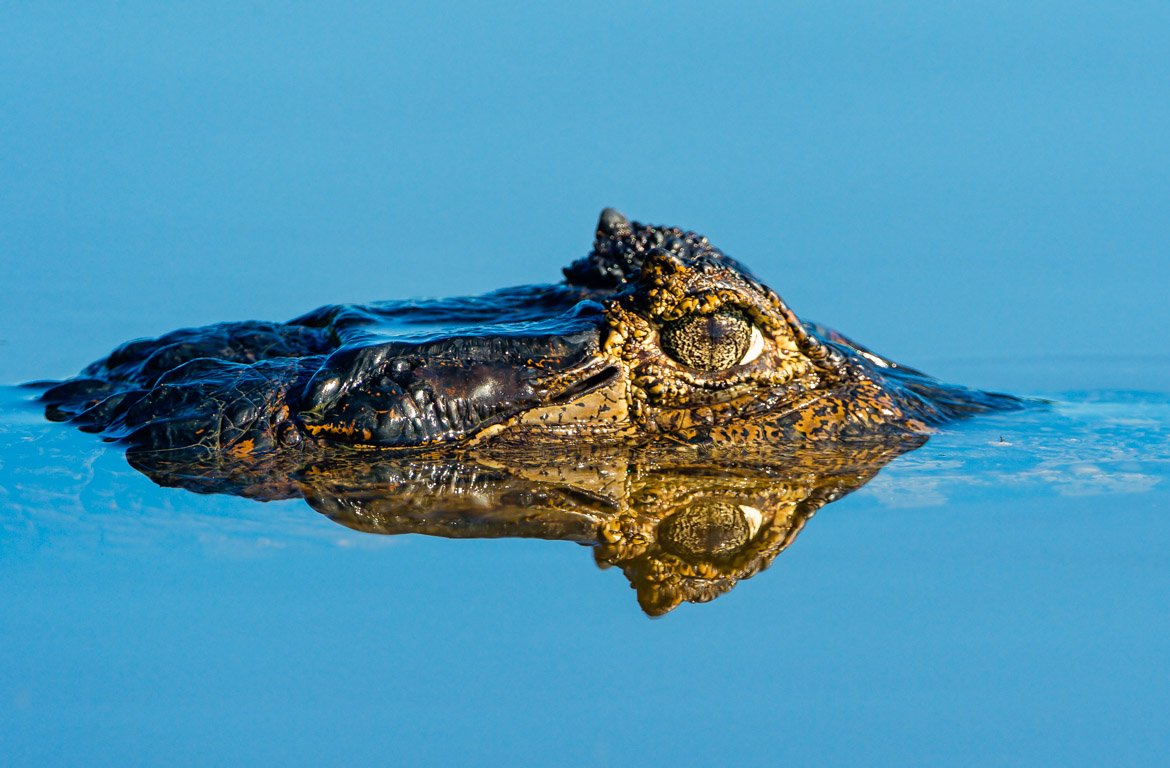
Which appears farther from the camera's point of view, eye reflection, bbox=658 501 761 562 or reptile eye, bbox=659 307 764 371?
reptile eye, bbox=659 307 764 371

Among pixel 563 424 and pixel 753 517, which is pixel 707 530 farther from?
pixel 563 424

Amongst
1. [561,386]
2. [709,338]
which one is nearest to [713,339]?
[709,338]

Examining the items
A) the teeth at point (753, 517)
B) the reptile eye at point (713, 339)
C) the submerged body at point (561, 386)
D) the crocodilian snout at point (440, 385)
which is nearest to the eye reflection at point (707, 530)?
the teeth at point (753, 517)

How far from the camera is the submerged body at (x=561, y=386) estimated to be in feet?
23.8

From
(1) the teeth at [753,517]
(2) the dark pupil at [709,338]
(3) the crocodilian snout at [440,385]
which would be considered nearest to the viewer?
(1) the teeth at [753,517]

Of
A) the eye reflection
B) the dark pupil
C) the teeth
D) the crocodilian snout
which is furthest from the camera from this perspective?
the dark pupil

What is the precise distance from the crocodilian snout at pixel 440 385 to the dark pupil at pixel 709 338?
1.06 ft

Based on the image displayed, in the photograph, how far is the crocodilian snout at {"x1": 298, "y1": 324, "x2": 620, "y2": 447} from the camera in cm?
721

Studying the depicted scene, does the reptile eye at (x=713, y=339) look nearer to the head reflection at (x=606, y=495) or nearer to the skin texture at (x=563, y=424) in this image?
the skin texture at (x=563, y=424)

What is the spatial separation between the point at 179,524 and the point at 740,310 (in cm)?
245

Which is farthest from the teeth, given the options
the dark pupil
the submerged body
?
the dark pupil

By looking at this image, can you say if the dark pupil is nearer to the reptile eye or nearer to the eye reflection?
the reptile eye

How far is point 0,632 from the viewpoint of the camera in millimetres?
5855

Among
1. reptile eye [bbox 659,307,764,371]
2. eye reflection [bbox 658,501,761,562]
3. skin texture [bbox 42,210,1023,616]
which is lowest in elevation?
eye reflection [bbox 658,501,761,562]
